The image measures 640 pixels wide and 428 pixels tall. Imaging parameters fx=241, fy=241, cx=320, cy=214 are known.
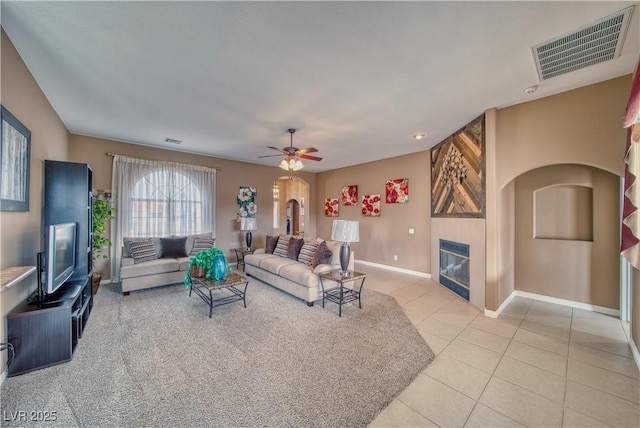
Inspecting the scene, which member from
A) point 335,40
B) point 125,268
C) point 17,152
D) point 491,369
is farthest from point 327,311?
point 17,152

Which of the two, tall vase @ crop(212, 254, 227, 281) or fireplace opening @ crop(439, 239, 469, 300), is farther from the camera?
fireplace opening @ crop(439, 239, 469, 300)

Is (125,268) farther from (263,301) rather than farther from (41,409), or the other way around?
(41,409)

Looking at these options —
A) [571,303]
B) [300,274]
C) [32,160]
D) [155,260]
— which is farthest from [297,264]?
[571,303]

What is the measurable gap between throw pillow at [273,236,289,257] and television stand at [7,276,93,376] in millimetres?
2919

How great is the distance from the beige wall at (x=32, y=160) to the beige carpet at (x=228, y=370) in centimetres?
75

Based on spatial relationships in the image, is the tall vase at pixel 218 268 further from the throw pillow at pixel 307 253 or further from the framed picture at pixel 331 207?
the framed picture at pixel 331 207

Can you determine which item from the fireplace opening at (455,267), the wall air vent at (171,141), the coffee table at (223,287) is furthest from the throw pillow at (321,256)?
the wall air vent at (171,141)

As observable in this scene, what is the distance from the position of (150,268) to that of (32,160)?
2.24 m

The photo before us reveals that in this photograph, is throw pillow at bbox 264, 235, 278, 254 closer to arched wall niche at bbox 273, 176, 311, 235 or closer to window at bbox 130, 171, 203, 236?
window at bbox 130, 171, 203, 236

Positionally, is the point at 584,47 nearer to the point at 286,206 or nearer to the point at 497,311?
the point at 497,311

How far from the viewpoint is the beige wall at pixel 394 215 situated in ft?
17.4

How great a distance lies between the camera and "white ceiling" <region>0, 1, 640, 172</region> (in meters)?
1.70

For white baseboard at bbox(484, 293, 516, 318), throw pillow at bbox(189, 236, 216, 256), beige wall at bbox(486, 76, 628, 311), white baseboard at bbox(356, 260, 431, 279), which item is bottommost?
white baseboard at bbox(484, 293, 516, 318)

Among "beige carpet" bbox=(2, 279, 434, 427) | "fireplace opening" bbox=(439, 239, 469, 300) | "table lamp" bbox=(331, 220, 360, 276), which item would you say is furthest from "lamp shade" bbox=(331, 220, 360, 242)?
"fireplace opening" bbox=(439, 239, 469, 300)
